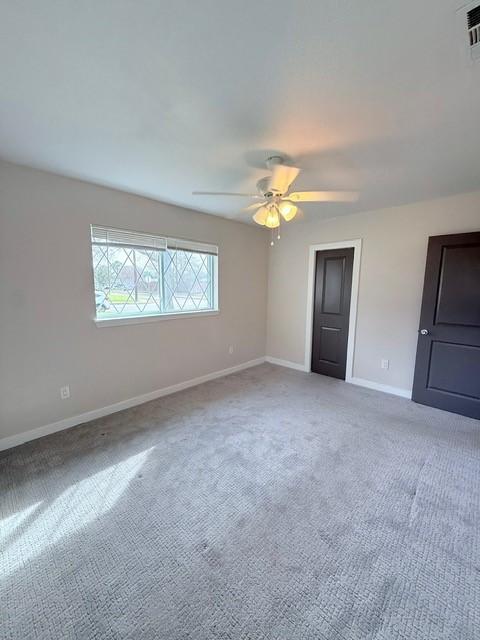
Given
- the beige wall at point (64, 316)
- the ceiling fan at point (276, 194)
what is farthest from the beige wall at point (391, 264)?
the beige wall at point (64, 316)

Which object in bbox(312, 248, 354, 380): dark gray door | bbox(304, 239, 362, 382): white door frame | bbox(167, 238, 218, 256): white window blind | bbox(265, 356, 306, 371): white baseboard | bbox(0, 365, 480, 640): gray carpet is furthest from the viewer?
bbox(265, 356, 306, 371): white baseboard

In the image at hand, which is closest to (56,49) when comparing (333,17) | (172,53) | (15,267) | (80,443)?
(172,53)

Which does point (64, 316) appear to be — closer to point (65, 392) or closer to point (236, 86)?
point (65, 392)

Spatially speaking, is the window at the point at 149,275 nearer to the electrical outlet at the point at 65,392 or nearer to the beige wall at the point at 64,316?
the beige wall at the point at 64,316

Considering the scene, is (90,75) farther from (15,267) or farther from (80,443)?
(80,443)

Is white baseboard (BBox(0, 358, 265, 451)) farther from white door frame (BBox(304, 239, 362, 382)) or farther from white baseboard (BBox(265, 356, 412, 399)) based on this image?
white door frame (BBox(304, 239, 362, 382))

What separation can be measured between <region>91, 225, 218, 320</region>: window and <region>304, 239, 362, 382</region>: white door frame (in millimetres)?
1450

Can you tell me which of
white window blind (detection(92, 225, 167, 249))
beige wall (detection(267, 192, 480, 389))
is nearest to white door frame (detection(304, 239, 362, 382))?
beige wall (detection(267, 192, 480, 389))

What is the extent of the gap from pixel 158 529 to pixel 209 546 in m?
0.32

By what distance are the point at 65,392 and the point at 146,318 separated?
1.06 meters

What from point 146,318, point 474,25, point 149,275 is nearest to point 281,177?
point 474,25

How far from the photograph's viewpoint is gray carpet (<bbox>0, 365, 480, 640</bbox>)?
115cm

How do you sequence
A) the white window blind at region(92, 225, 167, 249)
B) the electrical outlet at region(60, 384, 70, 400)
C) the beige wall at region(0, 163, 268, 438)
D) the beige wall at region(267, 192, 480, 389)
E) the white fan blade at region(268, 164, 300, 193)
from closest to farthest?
the white fan blade at region(268, 164, 300, 193) < the beige wall at region(0, 163, 268, 438) < the electrical outlet at region(60, 384, 70, 400) < the white window blind at region(92, 225, 167, 249) < the beige wall at region(267, 192, 480, 389)

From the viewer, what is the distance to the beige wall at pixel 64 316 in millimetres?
2234
